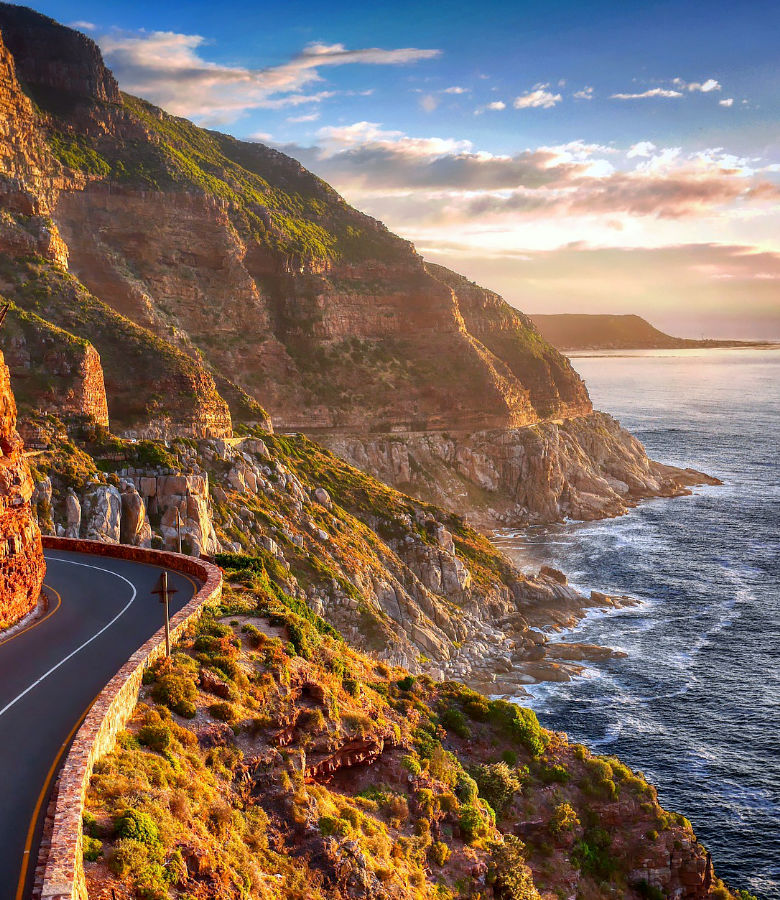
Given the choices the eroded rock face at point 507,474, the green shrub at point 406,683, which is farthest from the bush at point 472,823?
the eroded rock face at point 507,474

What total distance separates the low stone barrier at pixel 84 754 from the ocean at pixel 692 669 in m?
33.5

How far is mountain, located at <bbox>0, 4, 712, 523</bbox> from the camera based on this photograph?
258 ft

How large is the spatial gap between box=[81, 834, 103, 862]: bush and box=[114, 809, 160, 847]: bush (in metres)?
0.61

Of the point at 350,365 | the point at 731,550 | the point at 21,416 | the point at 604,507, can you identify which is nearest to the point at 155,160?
the point at 350,365

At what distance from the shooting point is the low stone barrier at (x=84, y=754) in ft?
50.1

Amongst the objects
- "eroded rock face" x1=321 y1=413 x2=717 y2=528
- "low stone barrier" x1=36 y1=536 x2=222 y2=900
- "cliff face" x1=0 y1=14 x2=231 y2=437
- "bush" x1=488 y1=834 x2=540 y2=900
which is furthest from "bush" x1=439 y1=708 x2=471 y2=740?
"eroded rock face" x1=321 y1=413 x2=717 y2=528

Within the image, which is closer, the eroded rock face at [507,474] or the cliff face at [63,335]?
the cliff face at [63,335]

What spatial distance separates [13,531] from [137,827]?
17.5m

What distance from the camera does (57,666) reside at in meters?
27.1

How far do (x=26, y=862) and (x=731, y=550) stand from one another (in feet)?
336

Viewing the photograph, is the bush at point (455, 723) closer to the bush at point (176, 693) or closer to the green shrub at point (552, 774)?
the green shrub at point (552, 774)

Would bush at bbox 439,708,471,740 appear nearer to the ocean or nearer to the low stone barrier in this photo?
the low stone barrier

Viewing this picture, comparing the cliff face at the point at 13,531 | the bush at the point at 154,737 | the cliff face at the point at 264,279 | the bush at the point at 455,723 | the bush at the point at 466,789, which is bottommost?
the bush at the point at 466,789

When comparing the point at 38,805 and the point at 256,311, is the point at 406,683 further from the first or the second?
the point at 256,311
